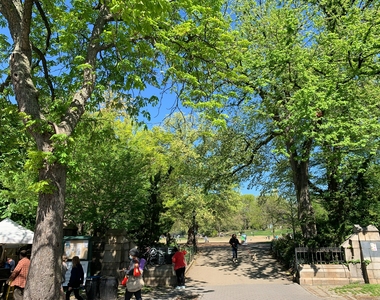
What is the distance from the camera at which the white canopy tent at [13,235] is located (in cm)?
1067

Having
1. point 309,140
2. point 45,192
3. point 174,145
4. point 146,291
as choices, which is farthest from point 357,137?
point 174,145

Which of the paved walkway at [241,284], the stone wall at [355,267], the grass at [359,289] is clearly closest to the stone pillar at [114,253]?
the paved walkway at [241,284]

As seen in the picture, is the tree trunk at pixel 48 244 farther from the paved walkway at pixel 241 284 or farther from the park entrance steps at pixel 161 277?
the park entrance steps at pixel 161 277

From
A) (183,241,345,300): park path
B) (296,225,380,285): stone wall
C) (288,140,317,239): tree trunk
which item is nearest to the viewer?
(183,241,345,300): park path

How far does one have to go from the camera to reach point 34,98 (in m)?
6.35

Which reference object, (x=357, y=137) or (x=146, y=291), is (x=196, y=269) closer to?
(x=146, y=291)

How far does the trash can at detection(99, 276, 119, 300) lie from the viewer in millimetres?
9141

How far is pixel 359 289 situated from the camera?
34.9 ft

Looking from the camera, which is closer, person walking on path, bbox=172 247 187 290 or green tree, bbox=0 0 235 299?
green tree, bbox=0 0 235 299

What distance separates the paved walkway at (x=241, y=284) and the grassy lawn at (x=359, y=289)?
1.69 feet

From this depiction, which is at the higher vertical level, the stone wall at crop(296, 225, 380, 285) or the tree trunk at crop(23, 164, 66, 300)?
the tree trunk at crop(23, 164, 66, 300)

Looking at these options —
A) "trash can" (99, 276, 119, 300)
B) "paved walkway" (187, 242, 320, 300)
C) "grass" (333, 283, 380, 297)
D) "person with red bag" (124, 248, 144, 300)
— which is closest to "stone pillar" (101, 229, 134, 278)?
"trash can" (99, 276, 119, 300)

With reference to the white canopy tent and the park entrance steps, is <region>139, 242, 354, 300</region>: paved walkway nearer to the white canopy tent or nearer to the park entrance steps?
the park entrance steps

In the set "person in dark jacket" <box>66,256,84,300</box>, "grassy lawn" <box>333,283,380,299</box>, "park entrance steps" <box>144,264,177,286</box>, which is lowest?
"grassy lawn" <box>333,283,380,299</box>
